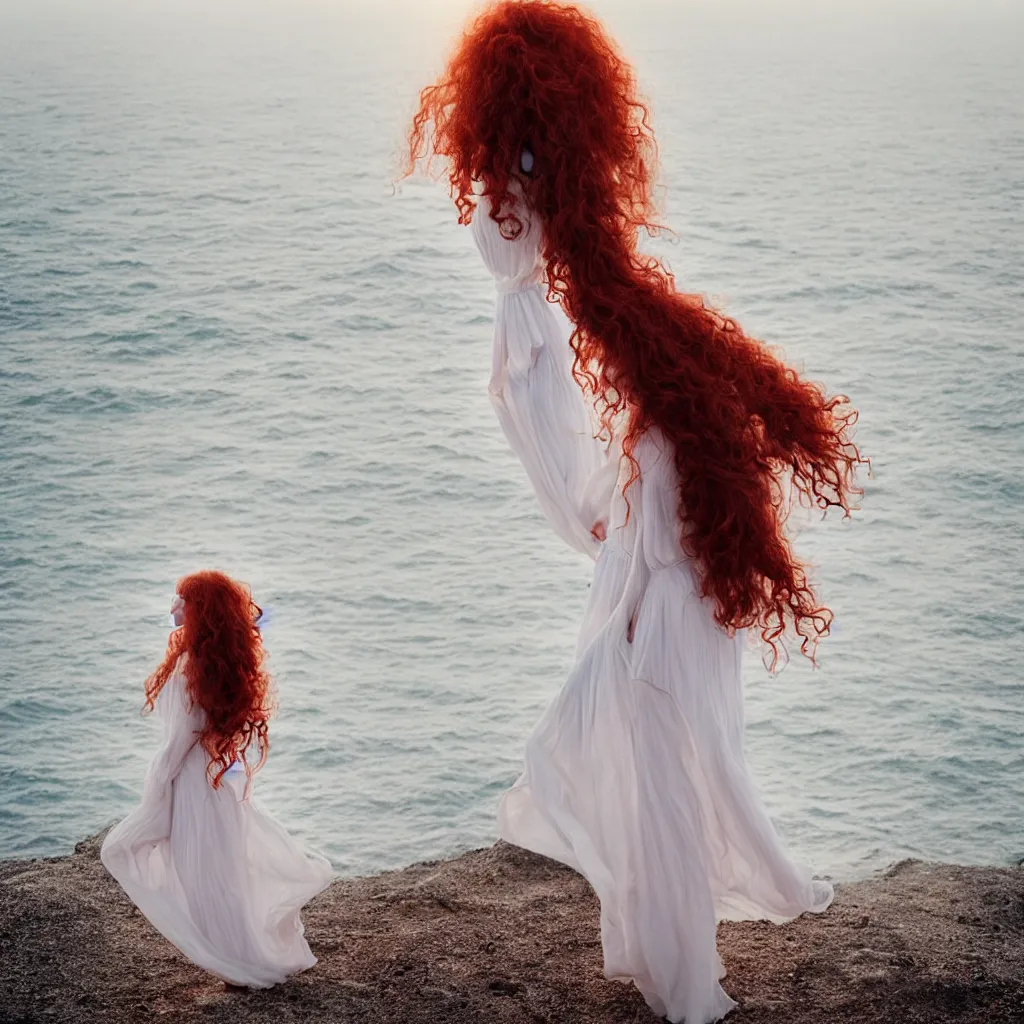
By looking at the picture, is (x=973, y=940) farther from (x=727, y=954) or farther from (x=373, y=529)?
(x=373, y=529)

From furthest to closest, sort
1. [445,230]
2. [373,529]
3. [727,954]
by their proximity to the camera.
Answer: [445,230] → [373,529] → [727,954]

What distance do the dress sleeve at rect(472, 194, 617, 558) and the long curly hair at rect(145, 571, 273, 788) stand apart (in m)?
0.82

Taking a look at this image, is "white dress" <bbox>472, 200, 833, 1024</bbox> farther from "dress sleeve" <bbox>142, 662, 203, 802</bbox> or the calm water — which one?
the calm water

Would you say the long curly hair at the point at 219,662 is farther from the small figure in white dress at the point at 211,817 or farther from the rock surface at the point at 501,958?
the rock surface at the point at 501,958

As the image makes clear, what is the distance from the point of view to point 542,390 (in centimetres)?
421

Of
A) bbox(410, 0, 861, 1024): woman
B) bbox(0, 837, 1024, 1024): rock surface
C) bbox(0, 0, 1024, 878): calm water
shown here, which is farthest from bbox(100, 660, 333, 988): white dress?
bbox(0, 0, 1024, 878): calm water

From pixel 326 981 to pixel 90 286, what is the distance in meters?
8.47

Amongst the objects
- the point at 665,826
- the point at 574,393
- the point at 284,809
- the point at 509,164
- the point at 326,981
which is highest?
the point at 509,164

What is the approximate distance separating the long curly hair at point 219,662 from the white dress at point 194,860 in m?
0.05

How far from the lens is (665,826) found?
4.16 m

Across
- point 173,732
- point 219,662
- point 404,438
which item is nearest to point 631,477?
point 219,662

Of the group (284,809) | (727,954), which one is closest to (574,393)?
(727,954)

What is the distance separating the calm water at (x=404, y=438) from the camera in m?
7.36

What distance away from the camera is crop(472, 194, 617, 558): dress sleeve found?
13.7 feet
